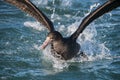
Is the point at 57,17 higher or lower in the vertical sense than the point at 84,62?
higher

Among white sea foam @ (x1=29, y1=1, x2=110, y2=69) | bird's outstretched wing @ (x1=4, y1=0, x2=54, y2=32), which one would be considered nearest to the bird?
bird's outstretched wing @ (x1=4, y1=0, x2=54, y2=32)

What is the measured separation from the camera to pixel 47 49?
13812 millimetres

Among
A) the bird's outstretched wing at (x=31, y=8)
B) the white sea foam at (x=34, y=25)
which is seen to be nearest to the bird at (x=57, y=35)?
the bird's outstretched wing at (x=31, y=8)

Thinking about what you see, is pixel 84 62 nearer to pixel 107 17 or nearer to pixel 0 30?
pixel 0 30

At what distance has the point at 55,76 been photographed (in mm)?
12484

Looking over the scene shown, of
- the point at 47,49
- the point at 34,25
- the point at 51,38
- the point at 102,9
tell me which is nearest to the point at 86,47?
the point at 47,49

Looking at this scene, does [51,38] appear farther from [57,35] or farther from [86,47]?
[86,47]

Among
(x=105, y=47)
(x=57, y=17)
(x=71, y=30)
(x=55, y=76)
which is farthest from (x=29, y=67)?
(x=57, y=17)

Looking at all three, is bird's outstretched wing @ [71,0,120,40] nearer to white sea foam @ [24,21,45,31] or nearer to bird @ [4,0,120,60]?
bird @ [4,0,120,60]

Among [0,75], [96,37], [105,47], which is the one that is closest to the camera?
[0,75]

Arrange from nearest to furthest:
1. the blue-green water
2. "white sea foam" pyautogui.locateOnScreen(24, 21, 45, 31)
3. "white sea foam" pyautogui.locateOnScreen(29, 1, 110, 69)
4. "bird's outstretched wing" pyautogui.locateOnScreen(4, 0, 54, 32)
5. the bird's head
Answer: the blue-green water → "bird's outstretched wing" pyautogui.locateOnScreen(4, 0, 54, 32) → the bird's head → "white sea foam" pyautogui.locateOnScreen(29, 1, 110, 69) → "white sea foam" pyautogui.locateOnScreen(24, 21, 45, 31)

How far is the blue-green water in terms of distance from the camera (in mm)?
12727

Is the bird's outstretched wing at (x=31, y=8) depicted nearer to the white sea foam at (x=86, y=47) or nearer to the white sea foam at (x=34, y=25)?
the white sea foam at (x=86, y=47)

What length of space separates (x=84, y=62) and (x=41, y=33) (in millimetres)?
3209
